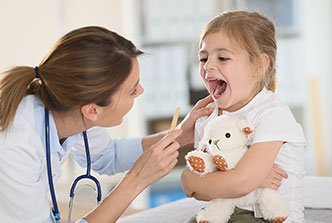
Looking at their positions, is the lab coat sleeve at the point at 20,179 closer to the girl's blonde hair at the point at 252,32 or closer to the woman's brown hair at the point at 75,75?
the woman's brown hair at the point at 75,75

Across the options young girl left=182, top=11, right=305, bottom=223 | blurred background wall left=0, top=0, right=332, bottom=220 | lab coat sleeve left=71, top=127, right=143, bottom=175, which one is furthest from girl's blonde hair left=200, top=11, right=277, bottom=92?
blurred background wall left=0, top=0, right=332, bottom=220

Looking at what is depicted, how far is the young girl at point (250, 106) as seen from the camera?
68.8 inches

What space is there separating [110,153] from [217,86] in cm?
59

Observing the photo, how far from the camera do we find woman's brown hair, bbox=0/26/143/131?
1.89 metres

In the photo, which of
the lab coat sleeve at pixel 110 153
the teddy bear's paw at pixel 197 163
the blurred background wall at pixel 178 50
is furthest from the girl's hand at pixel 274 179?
the blurred background wall at pixel 178 50

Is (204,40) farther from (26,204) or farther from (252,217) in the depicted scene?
(26,204)

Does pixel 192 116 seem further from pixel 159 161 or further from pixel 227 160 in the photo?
pixel 227 160

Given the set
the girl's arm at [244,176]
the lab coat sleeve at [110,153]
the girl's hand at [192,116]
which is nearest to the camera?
the girl's arm at [244,176]

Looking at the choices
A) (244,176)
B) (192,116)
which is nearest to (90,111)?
(192,116)

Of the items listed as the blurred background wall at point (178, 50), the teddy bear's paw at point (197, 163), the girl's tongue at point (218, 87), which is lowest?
the blurred background wall at point (178, 50)

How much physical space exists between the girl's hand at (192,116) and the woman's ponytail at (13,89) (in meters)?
0.45

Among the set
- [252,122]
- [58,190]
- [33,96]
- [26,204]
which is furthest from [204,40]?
[58,190]

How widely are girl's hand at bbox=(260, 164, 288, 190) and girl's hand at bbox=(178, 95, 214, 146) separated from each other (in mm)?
343

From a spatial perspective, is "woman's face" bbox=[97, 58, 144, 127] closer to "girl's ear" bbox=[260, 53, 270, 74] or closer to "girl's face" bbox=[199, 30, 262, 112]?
"girl's face" bbox=[199, 30, 262, 112]
